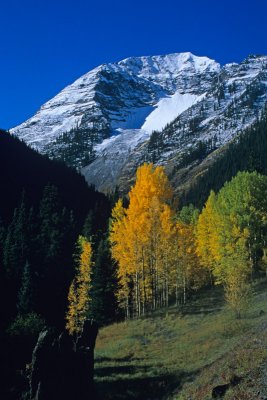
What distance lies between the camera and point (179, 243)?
48.7 metres

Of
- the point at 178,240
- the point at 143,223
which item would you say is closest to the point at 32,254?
the point at 178,240

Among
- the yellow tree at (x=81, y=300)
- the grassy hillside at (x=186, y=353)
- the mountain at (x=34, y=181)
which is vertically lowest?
the grassy hillside at (x=186, y=353)

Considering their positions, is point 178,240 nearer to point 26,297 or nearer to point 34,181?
point 26,297

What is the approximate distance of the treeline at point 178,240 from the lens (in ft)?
148

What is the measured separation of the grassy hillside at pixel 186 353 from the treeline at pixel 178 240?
2974 millimetres

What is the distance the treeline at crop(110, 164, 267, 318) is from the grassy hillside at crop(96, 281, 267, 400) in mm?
2974

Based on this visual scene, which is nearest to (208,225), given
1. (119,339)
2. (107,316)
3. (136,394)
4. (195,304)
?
(195,304)

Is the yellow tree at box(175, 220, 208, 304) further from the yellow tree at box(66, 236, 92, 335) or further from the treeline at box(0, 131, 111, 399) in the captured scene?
the yellow tree at box(66, 236, 92, 335)

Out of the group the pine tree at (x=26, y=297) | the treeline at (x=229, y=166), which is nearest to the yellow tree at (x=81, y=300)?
the pine tree at (x=26, y=297)

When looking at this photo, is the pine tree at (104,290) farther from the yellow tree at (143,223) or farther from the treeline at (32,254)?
→ the yellow tree at (143,223)

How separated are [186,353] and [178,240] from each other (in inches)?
Answer: 704

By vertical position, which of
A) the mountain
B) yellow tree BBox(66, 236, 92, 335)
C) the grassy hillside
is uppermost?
the mountain

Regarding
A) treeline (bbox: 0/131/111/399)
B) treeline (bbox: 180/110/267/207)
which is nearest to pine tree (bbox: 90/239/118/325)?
treeline (bbox: 0/131/111/399)

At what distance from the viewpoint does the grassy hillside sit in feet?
70.5
